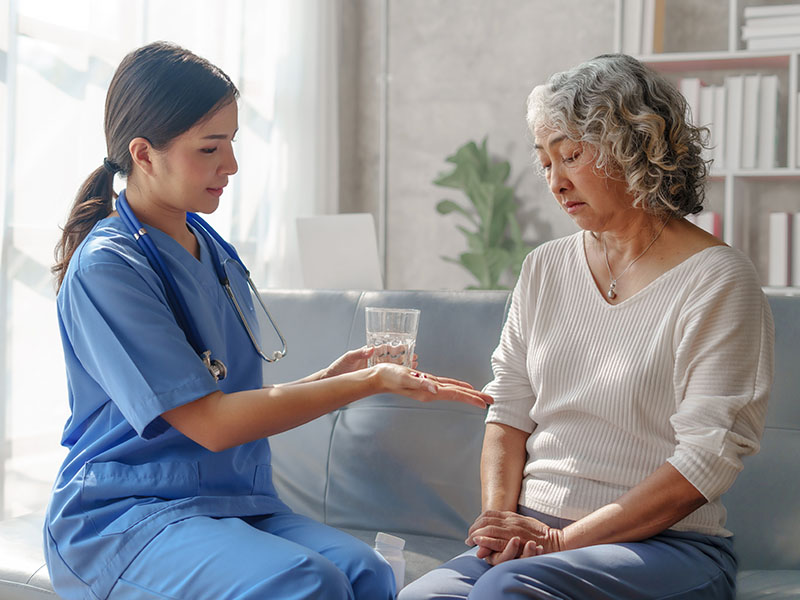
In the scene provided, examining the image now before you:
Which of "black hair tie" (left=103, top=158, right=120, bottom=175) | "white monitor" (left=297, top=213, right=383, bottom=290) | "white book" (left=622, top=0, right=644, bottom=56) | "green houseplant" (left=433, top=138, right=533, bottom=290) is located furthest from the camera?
"green houseplant" (left=433, top=138, right=533, bottom=290)

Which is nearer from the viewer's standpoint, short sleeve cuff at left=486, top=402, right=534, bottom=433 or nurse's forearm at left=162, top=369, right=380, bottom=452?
nurse's forearm at left=162, top=369, right=380, bottom=452

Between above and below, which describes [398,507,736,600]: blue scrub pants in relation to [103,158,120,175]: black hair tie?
below

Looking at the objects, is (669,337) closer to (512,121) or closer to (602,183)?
(602,183)

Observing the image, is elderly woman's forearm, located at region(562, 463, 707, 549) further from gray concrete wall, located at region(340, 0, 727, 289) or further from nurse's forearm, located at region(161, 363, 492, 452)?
gray concrete wall, located at region(340, 0, 727, 289)

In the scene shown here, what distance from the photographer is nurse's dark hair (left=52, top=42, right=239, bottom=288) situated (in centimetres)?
138

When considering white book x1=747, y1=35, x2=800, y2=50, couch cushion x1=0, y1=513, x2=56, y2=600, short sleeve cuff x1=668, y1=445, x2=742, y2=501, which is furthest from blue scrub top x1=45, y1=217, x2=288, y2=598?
white book x1=747, y1=35, x2=800, y2=50

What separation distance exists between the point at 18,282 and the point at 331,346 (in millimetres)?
924

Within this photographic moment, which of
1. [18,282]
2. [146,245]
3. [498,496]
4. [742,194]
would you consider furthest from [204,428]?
[742,194]

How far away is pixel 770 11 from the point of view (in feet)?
10.3

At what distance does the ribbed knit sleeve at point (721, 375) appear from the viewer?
52.1 inches

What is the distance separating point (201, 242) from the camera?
5.17ft

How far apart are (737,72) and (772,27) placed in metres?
0.34

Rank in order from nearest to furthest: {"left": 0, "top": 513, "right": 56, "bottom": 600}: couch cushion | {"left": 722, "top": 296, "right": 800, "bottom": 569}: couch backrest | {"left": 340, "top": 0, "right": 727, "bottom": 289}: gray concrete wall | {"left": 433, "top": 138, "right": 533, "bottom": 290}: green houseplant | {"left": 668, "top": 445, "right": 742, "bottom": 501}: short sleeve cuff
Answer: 1. {"left": 668, "top": 445, "right": 742, "bottom": 501}: short sleeve cuff
2. {"left": 0, "top": 513, "right": 56, "bottom": 600}: couch cushion
3. {"left": 722, "top": 296, "right": 800, "bottom": 569}: couch backrest
4. {"left": 433, "top": 138, "right": 533, "bottom": 290}: green houseplant
5. {"left": 340, "top": 0, "right": 727, "bottom": 289}: gray concrete wall

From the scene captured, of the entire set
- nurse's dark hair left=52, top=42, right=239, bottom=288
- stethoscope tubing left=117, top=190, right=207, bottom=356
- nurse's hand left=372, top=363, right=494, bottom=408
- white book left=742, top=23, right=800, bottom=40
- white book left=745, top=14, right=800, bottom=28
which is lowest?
nurse's hand left=372, top=363, right=494, bottom=408
